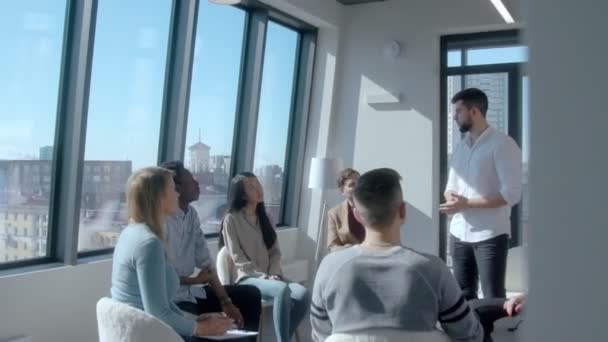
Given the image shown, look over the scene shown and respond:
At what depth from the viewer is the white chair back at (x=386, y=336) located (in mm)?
1881

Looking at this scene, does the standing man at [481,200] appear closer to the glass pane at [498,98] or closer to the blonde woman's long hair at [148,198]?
the blonde woman's long hair at [148,198]

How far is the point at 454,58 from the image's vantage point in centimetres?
712

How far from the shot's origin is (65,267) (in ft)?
14.2

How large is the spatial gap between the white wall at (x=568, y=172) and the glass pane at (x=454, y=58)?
6.68 meters

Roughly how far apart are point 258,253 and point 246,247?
127 millimetres

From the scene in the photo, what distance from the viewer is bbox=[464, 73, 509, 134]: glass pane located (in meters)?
6.77

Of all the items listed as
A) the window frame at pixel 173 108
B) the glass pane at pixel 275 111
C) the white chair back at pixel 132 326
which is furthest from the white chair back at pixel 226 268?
the glass pane at pixel 275 111

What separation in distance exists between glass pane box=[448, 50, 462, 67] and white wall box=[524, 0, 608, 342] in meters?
6.68

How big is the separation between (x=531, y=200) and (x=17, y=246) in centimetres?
421

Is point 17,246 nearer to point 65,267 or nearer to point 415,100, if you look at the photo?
point 65,267

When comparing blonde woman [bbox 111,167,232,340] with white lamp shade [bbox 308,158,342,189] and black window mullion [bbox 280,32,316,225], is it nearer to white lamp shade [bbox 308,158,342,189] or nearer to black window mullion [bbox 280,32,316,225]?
white lamp shade [bbox 308,158,342,189]

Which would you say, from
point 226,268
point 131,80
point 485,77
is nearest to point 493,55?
point 485,77

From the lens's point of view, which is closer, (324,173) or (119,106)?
(119,106)

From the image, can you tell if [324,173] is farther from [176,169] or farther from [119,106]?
[176,169]
